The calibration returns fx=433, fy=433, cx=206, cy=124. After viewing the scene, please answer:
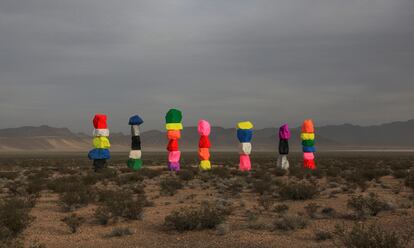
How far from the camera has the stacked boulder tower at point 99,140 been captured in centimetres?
2816

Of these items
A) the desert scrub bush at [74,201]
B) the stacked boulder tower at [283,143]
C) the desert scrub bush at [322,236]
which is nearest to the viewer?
the desert scrub bush at [322,236]

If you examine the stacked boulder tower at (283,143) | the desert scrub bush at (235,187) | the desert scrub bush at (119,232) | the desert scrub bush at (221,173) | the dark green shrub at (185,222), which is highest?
the stacked boulder tower at (283,143)

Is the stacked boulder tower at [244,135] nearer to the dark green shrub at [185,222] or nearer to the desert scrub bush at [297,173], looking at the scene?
the desert scrub bush at [297,173]

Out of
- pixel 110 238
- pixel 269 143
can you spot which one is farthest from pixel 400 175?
pixel 269 143

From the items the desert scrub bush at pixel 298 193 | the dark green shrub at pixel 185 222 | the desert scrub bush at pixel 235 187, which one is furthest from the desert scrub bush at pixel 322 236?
the desert scrub bush at pixel 235 187

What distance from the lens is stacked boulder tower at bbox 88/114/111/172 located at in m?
28.2

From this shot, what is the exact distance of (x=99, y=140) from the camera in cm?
2817

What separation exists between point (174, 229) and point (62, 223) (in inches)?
138

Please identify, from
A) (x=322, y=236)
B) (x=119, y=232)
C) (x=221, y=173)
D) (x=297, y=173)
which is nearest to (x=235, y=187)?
(x=221, y=173)

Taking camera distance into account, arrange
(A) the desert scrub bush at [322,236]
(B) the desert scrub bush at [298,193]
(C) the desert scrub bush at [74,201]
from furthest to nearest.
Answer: (B) the desert scrub bush at [298,193] < (C) the desert scrub bush at [74,201] < (A) the desert scrub bush at [322,236]

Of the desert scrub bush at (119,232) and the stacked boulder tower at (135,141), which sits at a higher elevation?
the stacked boulder tower at (135,141)

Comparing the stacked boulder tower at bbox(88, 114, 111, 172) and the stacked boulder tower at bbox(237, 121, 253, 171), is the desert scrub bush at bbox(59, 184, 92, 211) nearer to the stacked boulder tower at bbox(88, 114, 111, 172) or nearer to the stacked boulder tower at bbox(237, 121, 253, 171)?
the stacked boulder tower at bbox(88, 114, 111, 172)

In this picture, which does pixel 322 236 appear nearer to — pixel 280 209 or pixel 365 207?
pixel 365 207

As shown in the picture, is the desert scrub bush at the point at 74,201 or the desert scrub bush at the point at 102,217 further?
the desert scrub bush at the point at 74,201
